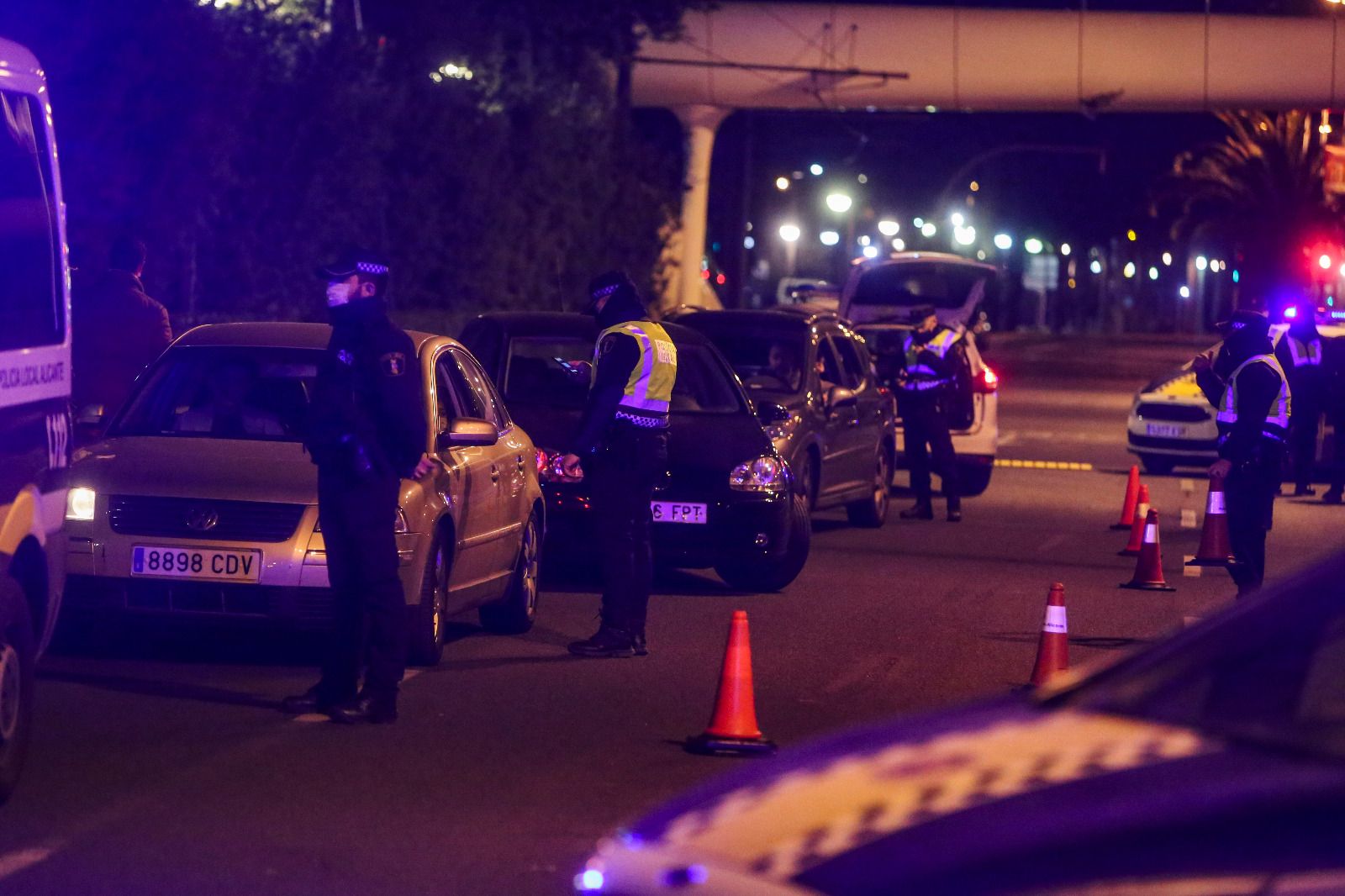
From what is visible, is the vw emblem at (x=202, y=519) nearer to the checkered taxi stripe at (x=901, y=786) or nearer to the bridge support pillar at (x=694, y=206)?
the checkered taxi stripe at (x=901, y=786)

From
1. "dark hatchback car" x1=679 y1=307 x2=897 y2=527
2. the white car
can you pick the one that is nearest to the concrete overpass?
the white car

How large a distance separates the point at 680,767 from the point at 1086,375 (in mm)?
44154

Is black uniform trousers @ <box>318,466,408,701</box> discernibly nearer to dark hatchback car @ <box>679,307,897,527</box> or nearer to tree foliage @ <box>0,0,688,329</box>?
tree foliage @ <box>0,0,688,329</box>

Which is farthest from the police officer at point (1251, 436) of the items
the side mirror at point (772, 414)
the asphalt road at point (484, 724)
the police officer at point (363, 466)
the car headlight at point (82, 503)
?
the car headlight at point (82, 503)

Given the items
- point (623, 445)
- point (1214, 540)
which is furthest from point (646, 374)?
point (1214, 540)

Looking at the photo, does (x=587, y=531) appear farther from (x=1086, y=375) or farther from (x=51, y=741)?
(x=1086, y=375)

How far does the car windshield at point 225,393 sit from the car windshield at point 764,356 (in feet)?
19.7

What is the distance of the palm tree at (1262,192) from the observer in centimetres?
6506

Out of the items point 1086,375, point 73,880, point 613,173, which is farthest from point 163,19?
point 1086,375

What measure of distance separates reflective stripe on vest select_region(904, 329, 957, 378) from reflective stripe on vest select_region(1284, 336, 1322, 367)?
2.81m

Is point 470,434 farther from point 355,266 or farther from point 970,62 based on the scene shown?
point 970,62

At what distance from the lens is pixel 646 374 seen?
10.7m

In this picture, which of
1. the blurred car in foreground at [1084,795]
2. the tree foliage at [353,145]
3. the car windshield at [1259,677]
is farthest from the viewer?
the tree foliage at [353,145]

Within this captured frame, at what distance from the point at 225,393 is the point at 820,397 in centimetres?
662
